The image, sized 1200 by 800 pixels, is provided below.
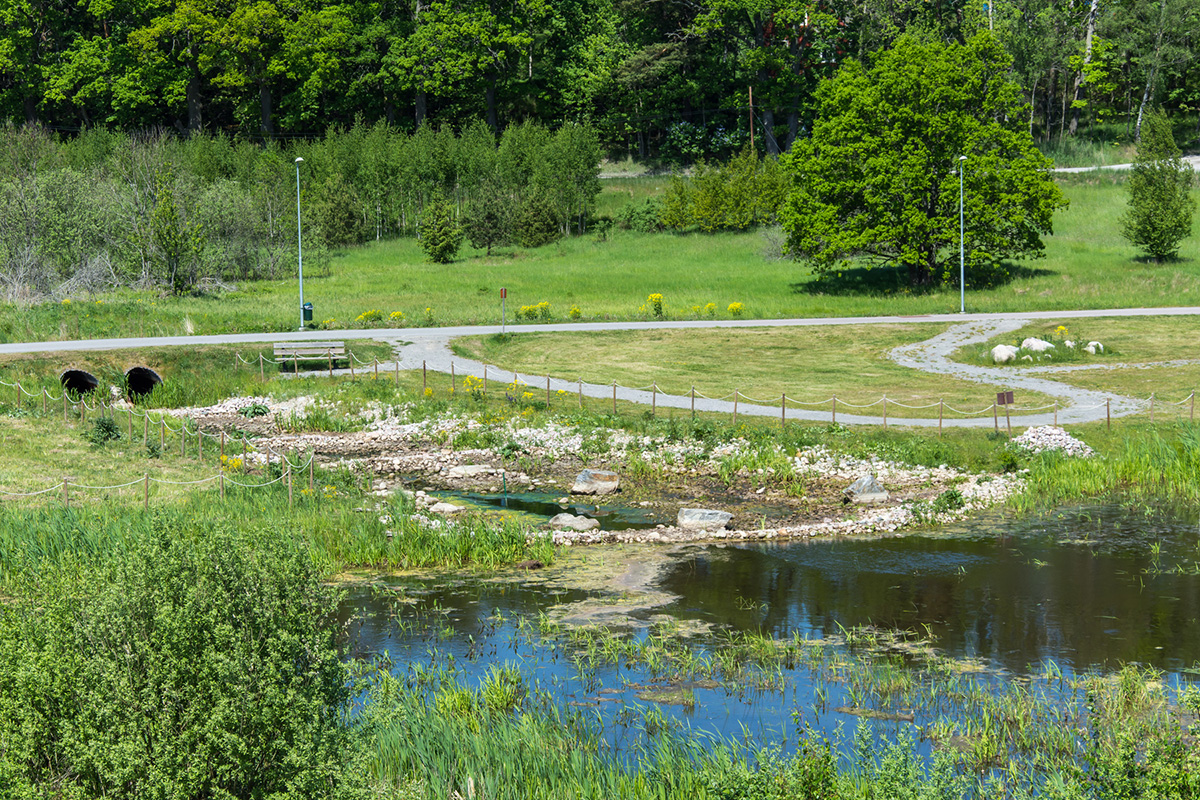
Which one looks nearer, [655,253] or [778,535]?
[778,535]

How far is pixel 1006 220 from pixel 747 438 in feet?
108

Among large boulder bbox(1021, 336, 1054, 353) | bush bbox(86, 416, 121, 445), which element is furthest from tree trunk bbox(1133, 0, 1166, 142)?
bush bbox(86, 416, 121, 445)

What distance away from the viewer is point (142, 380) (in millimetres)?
34125

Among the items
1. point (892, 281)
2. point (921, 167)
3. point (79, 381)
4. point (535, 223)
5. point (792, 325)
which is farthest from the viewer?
point (535, 223)

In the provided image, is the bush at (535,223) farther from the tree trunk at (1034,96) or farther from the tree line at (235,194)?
the tree trunk at (1034,96)

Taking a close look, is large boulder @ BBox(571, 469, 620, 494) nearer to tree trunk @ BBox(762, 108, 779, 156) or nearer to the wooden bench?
the wooden bench

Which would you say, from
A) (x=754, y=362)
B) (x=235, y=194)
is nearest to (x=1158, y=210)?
(x=754, y=362)

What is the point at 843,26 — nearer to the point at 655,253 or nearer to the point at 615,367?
the point at 655,253

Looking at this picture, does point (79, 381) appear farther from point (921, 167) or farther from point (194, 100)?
point (194, 100)

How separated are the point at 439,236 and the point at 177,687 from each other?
6239cm

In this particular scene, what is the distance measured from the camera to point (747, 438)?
25703 mm

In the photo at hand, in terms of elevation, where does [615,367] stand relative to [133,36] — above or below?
below

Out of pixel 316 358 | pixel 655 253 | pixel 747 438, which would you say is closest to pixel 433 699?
pixel 747 438

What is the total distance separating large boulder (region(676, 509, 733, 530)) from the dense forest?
225ft
